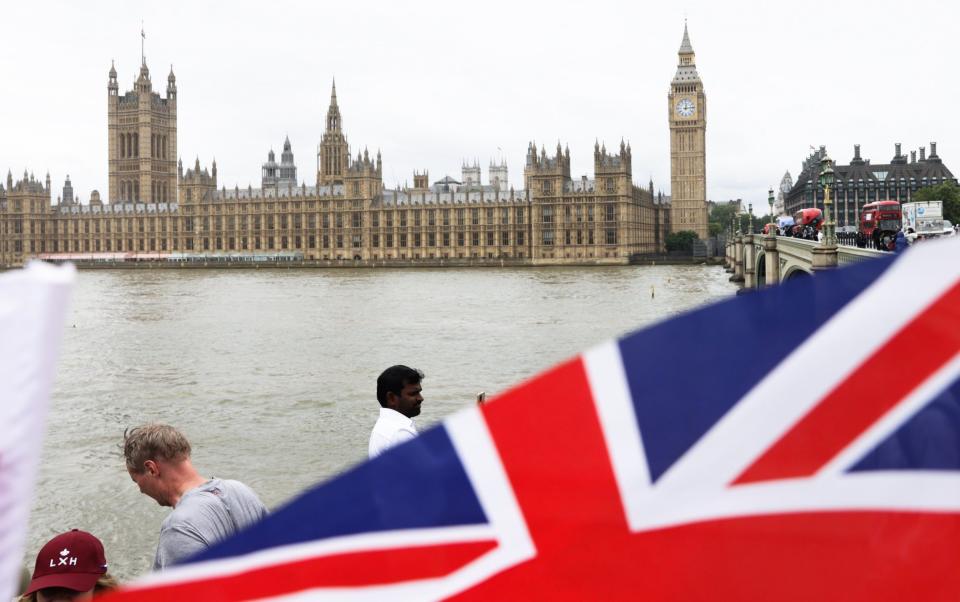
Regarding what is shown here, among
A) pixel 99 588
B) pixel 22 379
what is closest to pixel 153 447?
pixel 99 588

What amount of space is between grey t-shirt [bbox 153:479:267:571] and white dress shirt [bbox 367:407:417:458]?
0.70 meters

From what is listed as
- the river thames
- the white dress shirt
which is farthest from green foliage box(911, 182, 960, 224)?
the white dress shirt

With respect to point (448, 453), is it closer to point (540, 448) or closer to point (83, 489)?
A: point (540, 448)

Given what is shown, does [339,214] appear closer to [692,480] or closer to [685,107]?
[685,107]

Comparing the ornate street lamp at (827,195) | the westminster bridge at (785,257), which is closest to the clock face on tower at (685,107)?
the westminster bridge at (785,257)

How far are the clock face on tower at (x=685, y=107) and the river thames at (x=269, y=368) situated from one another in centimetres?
4027

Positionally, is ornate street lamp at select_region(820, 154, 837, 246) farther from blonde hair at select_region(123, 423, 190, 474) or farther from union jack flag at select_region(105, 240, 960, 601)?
union jack flag at select_region(105, 240, 960, 601)

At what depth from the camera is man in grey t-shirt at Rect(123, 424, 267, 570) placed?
10.9 feet

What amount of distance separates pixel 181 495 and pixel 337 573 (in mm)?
2121

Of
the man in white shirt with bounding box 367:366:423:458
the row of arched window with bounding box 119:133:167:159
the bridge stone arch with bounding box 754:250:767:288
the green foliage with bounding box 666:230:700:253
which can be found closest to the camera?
the man in white shirt with bounding box 367:366:423:458

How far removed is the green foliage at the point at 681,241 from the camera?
8431cm

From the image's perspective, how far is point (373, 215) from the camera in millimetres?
91000

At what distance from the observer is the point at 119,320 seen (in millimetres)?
35656

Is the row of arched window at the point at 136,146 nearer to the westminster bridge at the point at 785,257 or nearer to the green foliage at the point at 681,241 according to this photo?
the green foliage at the point at 681,241
